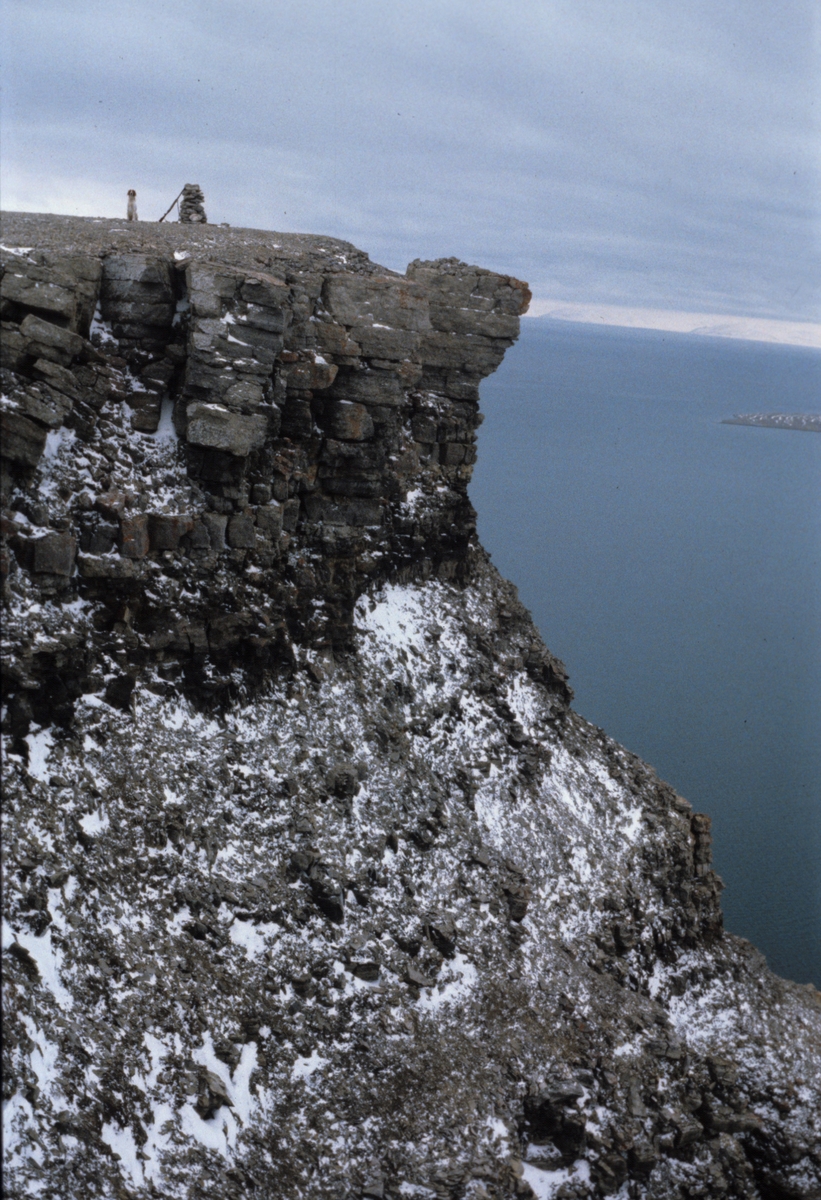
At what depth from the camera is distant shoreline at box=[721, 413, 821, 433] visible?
161 meters

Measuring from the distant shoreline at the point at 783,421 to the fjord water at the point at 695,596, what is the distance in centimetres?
281

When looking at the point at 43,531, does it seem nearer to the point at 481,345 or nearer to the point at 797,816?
the point at 481,345

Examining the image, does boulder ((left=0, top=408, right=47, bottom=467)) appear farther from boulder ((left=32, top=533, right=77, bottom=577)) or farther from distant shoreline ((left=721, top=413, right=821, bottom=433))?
distant shoreline ((left=721, top=413, right=821, bottom=433))

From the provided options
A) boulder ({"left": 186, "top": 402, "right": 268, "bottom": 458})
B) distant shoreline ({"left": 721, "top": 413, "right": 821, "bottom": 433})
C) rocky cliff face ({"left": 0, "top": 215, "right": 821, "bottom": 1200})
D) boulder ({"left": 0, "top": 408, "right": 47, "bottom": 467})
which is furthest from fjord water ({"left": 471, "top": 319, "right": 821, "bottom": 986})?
boulder ({"left": 0, "top": 408, "right": 47, "bottom": 467})

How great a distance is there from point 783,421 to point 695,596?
87.2 metres

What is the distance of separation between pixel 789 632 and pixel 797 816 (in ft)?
114

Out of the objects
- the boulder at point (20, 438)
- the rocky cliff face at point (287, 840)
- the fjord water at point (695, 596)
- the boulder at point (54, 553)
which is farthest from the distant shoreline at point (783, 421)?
the boulder at point (20, 438)

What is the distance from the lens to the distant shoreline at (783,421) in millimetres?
160850

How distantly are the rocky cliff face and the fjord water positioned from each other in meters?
16.5

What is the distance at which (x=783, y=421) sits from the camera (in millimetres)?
164625

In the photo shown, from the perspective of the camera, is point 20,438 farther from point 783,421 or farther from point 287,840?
point 783,421

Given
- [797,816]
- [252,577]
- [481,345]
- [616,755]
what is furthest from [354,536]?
[797,816]

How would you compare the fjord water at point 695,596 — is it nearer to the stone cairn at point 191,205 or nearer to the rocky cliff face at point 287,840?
the rocky cliff face at point 287,840

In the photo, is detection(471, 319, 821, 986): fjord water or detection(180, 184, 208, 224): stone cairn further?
detection(471, 319, 821, 986): fjord water
